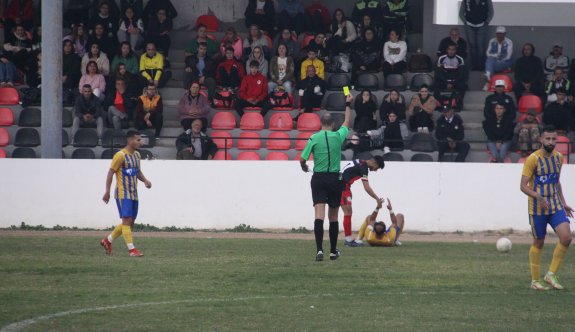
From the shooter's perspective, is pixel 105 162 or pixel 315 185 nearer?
pixel 315 185

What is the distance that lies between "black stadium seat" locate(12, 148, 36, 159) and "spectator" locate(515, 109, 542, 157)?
10774 mm

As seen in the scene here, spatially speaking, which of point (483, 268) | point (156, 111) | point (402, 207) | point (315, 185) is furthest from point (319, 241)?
point (156, 111)

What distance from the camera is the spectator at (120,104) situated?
25.0 meters

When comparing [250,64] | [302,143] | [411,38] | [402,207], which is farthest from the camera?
[411,38]

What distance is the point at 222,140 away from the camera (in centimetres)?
2416

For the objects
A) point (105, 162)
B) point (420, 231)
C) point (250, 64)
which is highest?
point (250, 64)

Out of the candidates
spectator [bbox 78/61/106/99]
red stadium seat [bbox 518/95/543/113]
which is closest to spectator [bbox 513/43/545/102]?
red stadium seat [bbox 518/95/543/113]

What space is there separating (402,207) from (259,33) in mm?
7425

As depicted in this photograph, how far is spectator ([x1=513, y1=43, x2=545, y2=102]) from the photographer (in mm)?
25906

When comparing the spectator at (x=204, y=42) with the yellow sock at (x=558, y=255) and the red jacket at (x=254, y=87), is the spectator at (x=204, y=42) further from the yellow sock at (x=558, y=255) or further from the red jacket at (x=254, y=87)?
the yellow sock at (x=558, y=255)

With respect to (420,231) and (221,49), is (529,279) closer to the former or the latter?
(420,231)

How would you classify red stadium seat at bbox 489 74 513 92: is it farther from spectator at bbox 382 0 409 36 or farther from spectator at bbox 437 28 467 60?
spectator at bbox 382 0 409 36

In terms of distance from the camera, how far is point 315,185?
1514cm

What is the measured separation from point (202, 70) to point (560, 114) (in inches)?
342
